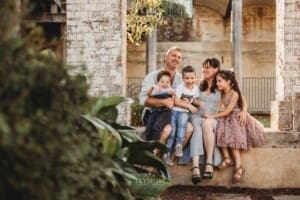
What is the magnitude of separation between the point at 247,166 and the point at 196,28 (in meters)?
14.1

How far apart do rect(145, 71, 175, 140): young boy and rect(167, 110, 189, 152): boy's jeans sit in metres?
0.06

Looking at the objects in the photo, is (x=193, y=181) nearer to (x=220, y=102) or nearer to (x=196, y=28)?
(x=220, y=102)

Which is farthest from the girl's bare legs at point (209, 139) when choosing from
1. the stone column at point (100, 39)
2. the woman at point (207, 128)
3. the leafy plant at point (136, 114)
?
the leafy plant at point (136, 114)

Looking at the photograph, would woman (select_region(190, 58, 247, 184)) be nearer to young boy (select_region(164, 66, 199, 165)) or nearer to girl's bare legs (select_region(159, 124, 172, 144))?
young boy (select_region(164, 66, 199, 165))

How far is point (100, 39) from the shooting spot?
18.8ft

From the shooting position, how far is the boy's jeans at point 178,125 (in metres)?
5.20

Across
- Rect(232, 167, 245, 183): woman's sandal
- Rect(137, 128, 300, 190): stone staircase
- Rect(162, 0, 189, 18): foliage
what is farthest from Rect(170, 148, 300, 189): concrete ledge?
Rect(162, 0, 189, 18): foliage

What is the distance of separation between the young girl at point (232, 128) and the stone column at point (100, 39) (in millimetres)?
1042

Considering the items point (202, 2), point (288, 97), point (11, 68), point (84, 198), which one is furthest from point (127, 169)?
point (202, 2)

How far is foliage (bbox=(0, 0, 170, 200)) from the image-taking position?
118 centimetres

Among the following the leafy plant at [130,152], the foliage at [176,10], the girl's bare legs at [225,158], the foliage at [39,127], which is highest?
the foliage at [176,10]

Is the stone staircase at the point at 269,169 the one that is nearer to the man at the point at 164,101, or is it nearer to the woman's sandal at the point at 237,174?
the woman's sandal at the point at 237,174

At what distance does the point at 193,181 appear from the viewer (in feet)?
17.3

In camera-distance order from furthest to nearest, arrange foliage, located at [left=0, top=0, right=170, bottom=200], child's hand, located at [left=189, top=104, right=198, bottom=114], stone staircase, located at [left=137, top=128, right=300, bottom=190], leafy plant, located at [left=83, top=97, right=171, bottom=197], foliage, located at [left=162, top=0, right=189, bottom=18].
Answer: foliage, located at [left=162, top=0, right=189, bottom=18], stone staircase, located at [left=137, top=128, right=300, bottom=190], child's hand, located at [left=189, top=104, right=198, bottom=114], leafy plant, located at [left=83, top=97, right=171, bottom=197], foliage, located at [left=0, top=0, right=170, bottom=200]
